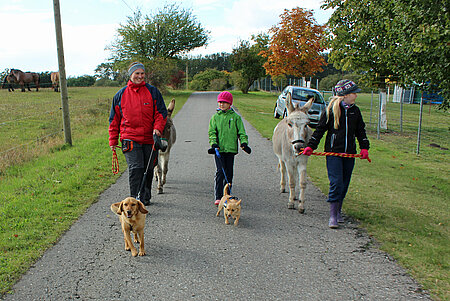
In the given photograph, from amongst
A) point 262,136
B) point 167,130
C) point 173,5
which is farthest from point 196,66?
point 167,130

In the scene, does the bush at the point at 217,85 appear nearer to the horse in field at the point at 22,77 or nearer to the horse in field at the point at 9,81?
the horse in field at the point at 22,77

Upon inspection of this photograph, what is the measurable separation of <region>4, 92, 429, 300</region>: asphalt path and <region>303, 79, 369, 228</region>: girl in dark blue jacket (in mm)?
615

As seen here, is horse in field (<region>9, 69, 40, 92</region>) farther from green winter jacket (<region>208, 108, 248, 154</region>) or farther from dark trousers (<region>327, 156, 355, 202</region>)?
dark trousers (<region>327, 156, 355, 202</region>)

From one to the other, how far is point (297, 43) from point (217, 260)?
1195 inches

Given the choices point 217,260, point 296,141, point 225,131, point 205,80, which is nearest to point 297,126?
point 296,141

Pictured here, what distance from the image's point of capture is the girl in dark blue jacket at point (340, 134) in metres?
5.51

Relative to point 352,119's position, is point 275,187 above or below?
below

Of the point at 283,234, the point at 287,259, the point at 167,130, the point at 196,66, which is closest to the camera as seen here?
the point at 287,259

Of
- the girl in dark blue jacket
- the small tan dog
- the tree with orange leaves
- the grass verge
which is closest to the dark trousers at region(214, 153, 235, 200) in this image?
the small tan dog

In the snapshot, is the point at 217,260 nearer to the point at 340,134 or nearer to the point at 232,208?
the point at 232,208

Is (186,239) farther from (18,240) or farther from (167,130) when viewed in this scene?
(167,130)

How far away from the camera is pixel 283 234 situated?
5359 mm

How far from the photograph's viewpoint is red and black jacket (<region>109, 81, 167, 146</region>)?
5.64 m

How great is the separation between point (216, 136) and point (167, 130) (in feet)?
5.52
